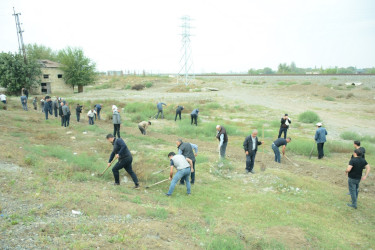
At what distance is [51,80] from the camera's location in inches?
1468

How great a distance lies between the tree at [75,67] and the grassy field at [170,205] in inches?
1124

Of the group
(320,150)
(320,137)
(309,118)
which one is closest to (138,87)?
(309,118)

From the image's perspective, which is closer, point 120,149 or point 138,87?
point 120,149

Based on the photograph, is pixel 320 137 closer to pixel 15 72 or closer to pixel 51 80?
pixel 15 72

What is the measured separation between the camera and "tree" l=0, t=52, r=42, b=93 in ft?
103

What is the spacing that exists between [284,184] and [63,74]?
36994 mm

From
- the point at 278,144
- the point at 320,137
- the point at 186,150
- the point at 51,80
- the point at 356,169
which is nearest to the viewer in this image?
the point at 356,169

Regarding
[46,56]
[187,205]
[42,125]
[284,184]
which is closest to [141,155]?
[187,205]

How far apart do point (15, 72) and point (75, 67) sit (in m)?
8.07

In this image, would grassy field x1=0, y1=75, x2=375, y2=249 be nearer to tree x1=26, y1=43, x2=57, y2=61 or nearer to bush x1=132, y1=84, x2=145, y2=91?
bush x1=132, y1=84, x2=145, y2=91

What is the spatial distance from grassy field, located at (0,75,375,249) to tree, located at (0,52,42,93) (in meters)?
23.7

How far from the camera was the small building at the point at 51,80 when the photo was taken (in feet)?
120

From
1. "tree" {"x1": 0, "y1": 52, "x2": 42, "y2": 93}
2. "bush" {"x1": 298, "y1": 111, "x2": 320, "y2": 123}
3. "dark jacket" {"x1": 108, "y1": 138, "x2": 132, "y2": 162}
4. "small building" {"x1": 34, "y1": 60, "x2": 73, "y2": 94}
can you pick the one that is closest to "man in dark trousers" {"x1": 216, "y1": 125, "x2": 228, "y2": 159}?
"dark jacket" {"x1": 108, "y1": 138, "x2": 132, "y2": 162}

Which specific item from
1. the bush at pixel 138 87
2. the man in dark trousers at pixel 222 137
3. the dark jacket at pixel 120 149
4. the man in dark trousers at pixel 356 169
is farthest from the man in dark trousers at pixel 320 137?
the bush at pixel 138 87
